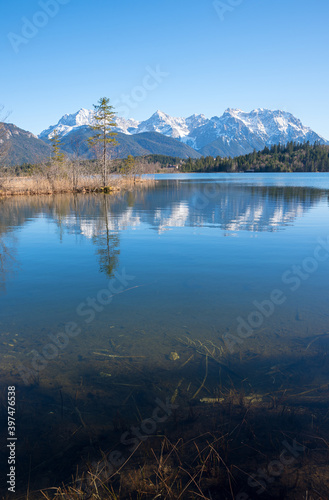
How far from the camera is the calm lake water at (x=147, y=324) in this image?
4633mm

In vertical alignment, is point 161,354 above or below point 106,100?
below

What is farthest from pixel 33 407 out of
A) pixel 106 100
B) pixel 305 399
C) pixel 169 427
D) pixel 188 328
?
pixel 106 100

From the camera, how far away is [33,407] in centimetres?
436

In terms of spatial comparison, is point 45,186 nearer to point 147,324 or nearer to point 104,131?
point 104,131

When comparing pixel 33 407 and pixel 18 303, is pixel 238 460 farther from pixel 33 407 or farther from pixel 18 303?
pixel 18 303

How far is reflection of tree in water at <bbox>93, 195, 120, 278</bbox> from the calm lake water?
0.11 meters

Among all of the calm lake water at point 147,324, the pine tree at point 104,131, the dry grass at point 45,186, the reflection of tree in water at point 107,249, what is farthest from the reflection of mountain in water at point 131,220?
the pine tree at point 104,131

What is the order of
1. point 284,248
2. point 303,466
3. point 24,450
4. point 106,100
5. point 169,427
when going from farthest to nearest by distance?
point 106,100, point 284,248, point 169,427, point 24,450, point 303,466

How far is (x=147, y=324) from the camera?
673 cm

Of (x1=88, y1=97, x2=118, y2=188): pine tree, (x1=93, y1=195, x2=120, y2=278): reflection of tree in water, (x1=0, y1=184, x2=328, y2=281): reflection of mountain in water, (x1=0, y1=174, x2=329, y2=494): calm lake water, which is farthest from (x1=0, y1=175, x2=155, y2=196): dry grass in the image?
(x1=0, y1=174, x2=329, y2=494): calm lake water

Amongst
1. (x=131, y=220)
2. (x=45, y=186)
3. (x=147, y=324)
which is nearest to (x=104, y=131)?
(x=45, y=186)

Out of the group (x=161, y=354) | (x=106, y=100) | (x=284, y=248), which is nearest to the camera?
(x=161, y=354)

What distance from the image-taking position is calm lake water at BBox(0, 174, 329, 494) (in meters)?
4.63

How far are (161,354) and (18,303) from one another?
449cm
